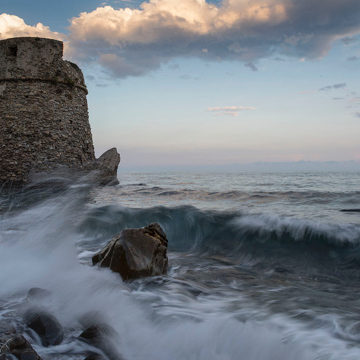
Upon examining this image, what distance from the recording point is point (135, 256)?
3975mm

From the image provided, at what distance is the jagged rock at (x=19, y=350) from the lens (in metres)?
2.04

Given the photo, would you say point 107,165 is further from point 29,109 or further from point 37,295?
point 37,295

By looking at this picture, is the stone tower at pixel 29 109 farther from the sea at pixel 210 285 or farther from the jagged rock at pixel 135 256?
the jagged rock at pixel 135 256

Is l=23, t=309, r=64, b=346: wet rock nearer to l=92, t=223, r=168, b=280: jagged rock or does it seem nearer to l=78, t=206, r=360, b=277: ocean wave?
l=92, t=223, r=168, b=280: jagged rock

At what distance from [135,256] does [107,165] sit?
1241 centimetres

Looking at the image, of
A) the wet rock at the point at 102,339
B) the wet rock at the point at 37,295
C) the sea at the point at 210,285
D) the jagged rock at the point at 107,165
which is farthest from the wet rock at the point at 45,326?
the jagged rock at the point at 107,165

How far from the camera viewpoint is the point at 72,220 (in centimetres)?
745

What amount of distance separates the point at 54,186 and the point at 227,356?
12.1 meters

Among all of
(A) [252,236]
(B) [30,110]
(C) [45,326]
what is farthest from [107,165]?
(C) [45,326]

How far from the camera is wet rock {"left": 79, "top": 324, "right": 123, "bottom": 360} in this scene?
7.91 ft

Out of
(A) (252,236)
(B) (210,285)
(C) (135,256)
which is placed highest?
(C) (135,256)

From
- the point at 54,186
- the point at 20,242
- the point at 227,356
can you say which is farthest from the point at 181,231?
the point at 54,186

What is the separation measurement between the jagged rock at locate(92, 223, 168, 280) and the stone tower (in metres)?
10.3

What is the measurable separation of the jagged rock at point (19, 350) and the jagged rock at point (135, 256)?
1746 millimetres
